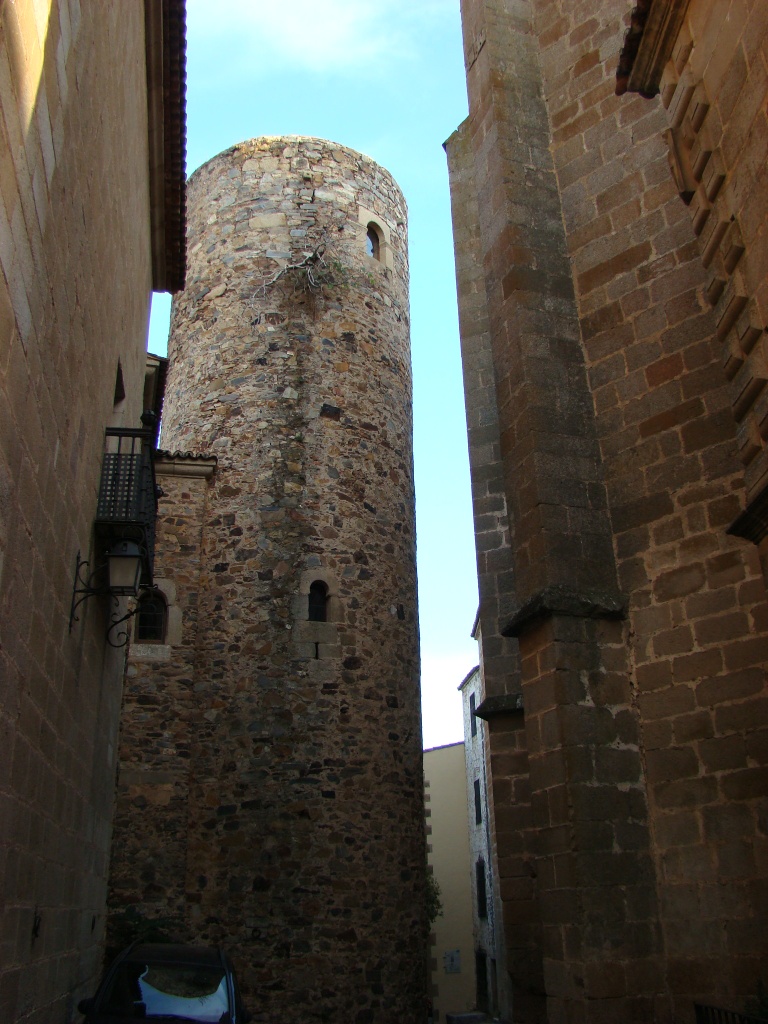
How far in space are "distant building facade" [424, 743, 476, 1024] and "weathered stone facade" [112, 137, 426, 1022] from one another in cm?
1441

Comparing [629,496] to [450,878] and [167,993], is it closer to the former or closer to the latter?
[167,993]

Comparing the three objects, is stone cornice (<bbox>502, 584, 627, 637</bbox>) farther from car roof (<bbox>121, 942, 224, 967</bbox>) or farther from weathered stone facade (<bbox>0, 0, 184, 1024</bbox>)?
car roof (<bbox>121, 942, 224, 967</bbox>)

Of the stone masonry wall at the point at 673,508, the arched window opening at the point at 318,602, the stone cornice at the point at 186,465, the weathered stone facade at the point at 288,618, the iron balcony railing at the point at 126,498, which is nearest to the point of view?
the stone masonry wall at the point at 673,508

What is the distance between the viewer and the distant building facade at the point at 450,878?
24281mm

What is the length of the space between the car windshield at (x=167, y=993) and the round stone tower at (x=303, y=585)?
4486mm

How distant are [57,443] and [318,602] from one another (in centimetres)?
720

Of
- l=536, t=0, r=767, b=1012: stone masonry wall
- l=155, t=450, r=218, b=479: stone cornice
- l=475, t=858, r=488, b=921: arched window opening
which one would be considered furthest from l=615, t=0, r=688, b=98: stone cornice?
l=475, t=858, r=488, b=921: arched window opening

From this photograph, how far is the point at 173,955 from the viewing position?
20.1ft

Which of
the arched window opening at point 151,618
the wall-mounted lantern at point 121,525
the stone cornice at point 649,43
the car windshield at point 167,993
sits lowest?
the car windshield at point 167,993

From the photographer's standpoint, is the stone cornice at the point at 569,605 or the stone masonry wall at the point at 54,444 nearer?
the stone masonry wall at the point at 54,444

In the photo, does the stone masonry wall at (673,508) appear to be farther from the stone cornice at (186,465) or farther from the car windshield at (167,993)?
the stone cornice at (186,465)

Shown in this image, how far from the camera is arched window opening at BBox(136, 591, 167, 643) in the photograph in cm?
1146

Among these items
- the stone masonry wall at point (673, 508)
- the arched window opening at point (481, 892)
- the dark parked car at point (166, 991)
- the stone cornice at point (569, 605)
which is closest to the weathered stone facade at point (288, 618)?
the dark parked car at point (166, 991)

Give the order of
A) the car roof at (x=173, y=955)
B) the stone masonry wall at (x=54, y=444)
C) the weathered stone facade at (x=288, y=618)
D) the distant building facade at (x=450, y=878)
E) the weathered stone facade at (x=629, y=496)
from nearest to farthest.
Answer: the stone masonry wall at (x=54, y=444) < the weathered stone facade at (x=629, y=496) < the car roof at (x=173, y=955) < the weathered stone facade at (x=288, y=618) < the distant building facade at (x=450, y=878)
